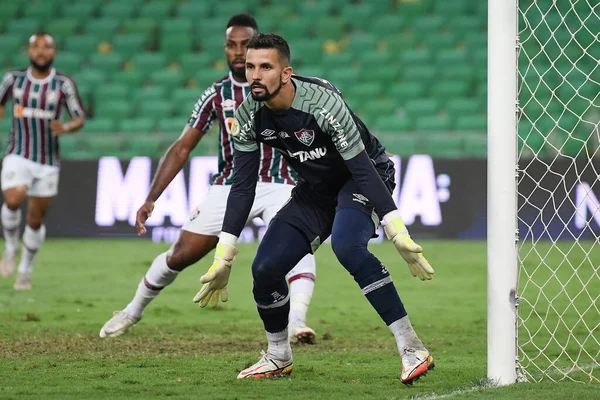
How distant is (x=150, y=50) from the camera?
20.0m

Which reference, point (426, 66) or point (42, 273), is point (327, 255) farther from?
point (426, 66)

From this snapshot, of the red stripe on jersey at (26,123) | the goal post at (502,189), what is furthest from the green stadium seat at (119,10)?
the goal post at (502,189)

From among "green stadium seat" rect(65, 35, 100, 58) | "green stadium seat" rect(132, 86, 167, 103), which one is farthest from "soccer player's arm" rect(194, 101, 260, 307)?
"green stadium seat" rect(65, 35, 100, 58)

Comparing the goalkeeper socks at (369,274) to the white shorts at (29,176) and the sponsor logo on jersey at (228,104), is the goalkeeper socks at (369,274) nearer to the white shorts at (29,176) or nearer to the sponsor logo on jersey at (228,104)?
the sponsor logo on jersey at (228,104)

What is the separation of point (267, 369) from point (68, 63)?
14.7m

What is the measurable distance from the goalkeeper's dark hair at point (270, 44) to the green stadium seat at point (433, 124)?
1196 cm

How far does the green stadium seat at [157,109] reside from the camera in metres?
17.9

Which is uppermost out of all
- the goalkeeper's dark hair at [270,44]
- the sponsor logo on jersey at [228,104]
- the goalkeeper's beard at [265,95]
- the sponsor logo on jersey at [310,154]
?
the goalkeeper's dark hair at [270,44]

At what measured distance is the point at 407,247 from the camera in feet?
15.8

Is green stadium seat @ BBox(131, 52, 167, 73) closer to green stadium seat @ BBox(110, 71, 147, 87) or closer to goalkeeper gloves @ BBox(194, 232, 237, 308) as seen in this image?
green stadium seat @ BBox(110, 71, 147, 87)

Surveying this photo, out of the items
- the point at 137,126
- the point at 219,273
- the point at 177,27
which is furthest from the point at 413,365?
the point at 177,27

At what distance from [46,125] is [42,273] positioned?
1.84 meters

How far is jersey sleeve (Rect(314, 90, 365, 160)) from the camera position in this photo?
16.4 ft

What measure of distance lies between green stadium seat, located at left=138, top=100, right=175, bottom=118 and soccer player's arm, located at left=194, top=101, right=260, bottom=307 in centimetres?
1279
